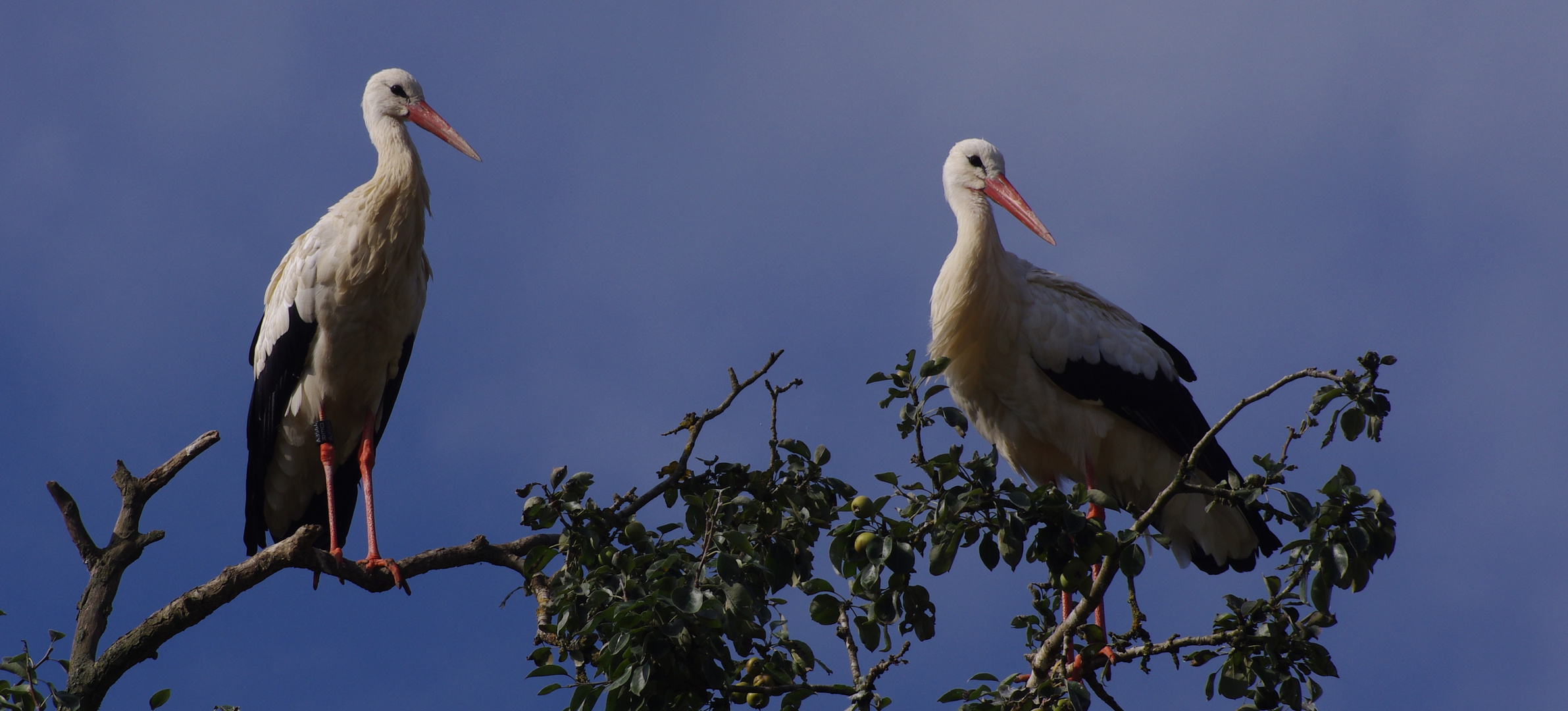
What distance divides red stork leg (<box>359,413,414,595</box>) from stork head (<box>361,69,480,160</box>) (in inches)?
57.3

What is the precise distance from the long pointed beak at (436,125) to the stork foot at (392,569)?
7.58ft

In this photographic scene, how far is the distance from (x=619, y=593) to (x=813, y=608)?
0.57 meters

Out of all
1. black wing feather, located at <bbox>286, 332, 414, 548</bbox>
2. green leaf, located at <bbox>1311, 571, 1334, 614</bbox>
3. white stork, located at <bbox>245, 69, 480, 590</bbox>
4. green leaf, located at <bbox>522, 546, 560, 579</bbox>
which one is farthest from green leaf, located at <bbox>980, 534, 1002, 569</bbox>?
black wing feather, located at <bbox>286, 332, 414, 548</bbox>

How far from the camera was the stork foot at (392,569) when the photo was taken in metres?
4.96

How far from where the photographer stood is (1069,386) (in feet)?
20.9

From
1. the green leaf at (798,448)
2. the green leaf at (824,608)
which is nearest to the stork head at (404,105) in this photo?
the green leaf at (798,448)

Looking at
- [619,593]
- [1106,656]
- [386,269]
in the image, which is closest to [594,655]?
[619,593]

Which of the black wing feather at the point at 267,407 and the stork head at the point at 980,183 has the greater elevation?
the stork head at the point at 980,183

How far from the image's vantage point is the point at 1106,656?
4613mm

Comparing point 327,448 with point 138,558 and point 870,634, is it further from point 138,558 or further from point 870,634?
point 870,634

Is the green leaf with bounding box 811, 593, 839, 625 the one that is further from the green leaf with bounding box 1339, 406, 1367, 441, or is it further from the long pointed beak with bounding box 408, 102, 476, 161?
the long pointed beak with bounding box 408, 102, 476, 161

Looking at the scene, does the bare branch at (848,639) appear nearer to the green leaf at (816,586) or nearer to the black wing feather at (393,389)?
the green leaf at (816,586)

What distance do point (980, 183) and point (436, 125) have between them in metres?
2.82

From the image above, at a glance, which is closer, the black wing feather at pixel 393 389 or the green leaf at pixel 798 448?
the green leaf at pixel 798 448
